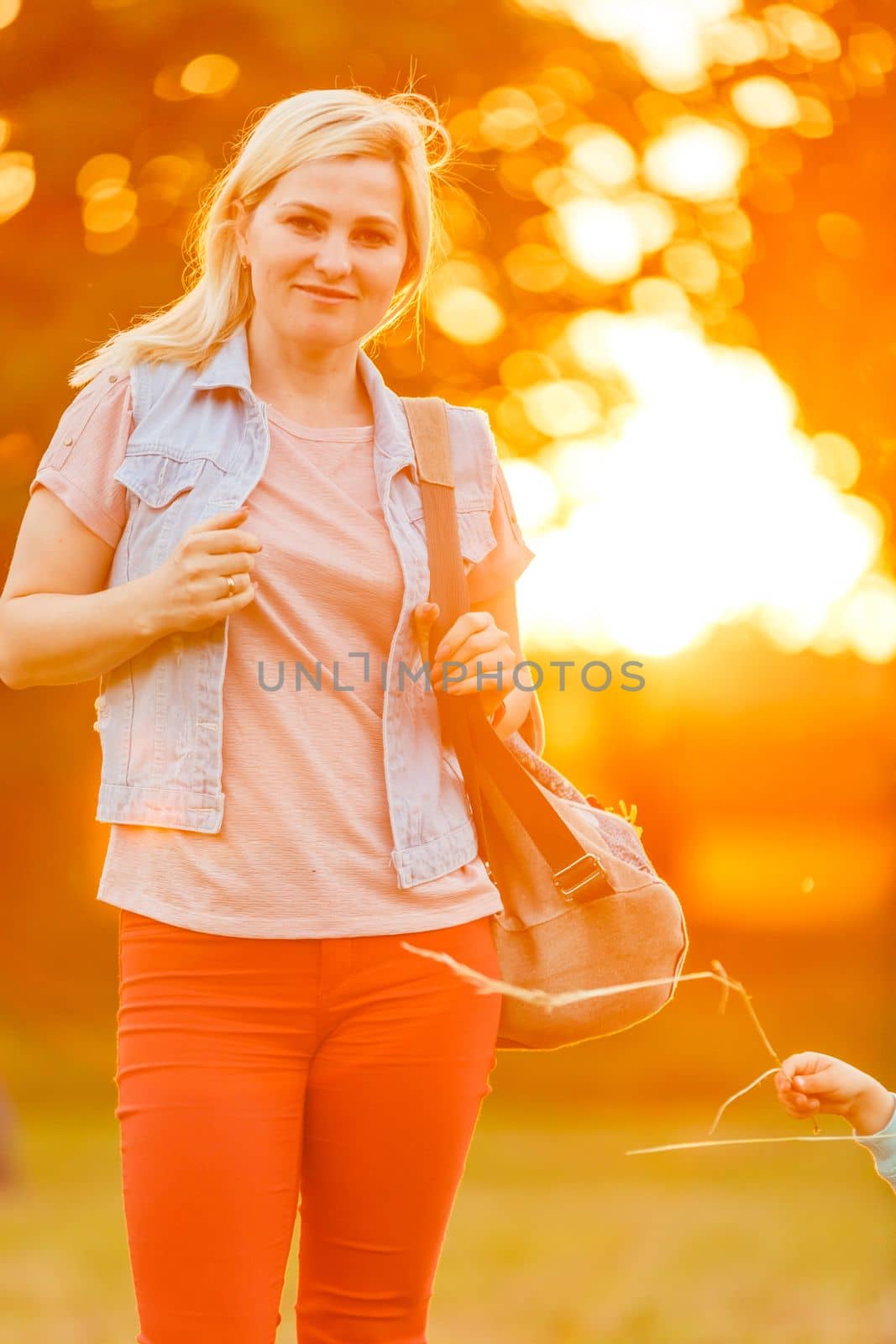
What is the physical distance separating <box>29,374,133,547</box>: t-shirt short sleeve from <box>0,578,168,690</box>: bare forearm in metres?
0.09

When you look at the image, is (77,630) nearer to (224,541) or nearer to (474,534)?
(224,541)

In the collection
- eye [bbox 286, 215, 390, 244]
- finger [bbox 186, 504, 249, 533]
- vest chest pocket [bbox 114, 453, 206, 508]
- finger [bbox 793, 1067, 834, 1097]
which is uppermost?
eye [bbox 286, 215, 390, 244]

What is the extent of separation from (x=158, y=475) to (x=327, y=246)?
324mm

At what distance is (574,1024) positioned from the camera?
192 centimetres

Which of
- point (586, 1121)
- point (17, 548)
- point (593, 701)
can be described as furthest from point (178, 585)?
point (586, 1121)

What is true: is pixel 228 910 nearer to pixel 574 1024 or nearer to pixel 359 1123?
pixel 359 1123

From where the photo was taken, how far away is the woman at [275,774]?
164 centimetres

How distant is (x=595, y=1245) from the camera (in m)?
6.54

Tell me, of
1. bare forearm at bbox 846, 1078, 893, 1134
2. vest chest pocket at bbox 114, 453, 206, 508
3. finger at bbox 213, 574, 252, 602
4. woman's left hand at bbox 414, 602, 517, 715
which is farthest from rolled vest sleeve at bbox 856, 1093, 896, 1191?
vest chest pocket at bbox 114, 453, 206, 508

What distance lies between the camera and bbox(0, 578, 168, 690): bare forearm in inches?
64.4

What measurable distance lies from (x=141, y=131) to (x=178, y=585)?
4.91 metres

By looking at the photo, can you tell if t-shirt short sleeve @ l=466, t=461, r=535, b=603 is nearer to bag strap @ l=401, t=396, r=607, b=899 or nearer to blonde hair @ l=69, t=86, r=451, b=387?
bag strap @ l=401, t=396, r=607, b=899

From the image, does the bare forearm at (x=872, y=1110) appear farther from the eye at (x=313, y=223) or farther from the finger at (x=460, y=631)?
the eye at (x=313, y=223)

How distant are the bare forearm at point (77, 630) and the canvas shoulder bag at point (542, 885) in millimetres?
369
